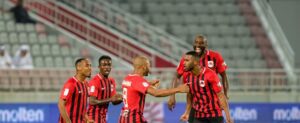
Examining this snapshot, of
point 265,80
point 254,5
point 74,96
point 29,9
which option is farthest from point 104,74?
point 254,5

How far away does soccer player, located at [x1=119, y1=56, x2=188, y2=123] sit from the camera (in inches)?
473

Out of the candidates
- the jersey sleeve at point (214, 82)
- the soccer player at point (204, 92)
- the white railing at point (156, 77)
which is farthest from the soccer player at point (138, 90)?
the white railing at point (156, 77)

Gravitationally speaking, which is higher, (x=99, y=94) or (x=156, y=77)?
(x=156, y=77)

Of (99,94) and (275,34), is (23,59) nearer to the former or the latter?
(275,34)

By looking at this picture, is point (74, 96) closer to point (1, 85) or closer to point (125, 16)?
point (1, 85)

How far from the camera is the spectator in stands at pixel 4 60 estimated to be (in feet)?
71.4

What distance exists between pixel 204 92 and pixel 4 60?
9.58m

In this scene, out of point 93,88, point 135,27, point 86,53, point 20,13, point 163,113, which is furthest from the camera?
point 135,27

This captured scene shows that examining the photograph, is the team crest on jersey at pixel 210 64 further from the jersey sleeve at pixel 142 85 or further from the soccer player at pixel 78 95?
the jersey sleeve at pixel 142 85

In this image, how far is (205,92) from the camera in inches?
520

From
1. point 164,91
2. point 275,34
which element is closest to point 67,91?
point 164,91

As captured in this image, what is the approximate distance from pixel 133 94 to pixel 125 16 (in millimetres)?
13523

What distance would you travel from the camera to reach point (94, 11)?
25.5m

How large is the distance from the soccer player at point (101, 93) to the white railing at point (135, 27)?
10.9m
